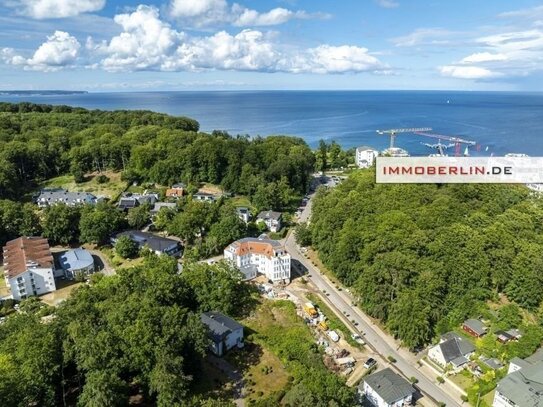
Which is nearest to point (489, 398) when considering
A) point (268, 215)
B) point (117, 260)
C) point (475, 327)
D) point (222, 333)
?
point (475, 327)

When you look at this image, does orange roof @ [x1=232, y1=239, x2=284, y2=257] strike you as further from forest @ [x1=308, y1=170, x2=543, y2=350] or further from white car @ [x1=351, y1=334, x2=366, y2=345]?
white car @ [x1=351, y1=334, x2=366, y2=345]

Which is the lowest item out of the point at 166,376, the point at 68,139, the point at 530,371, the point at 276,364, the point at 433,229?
the point at 276,364

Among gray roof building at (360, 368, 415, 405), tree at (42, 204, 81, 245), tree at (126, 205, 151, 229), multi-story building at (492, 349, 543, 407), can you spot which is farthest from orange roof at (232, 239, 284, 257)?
multi-story building at (492, 349, 543, 407)

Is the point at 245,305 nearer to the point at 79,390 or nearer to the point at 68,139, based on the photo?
the point at 79,390

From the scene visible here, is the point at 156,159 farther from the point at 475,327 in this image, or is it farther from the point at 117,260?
the point at 475,327

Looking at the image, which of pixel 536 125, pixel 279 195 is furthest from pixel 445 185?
pixel 536 125

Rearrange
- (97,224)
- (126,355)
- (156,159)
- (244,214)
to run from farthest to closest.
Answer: (156,159) → (244,214) → (97,224) → (126,355)
